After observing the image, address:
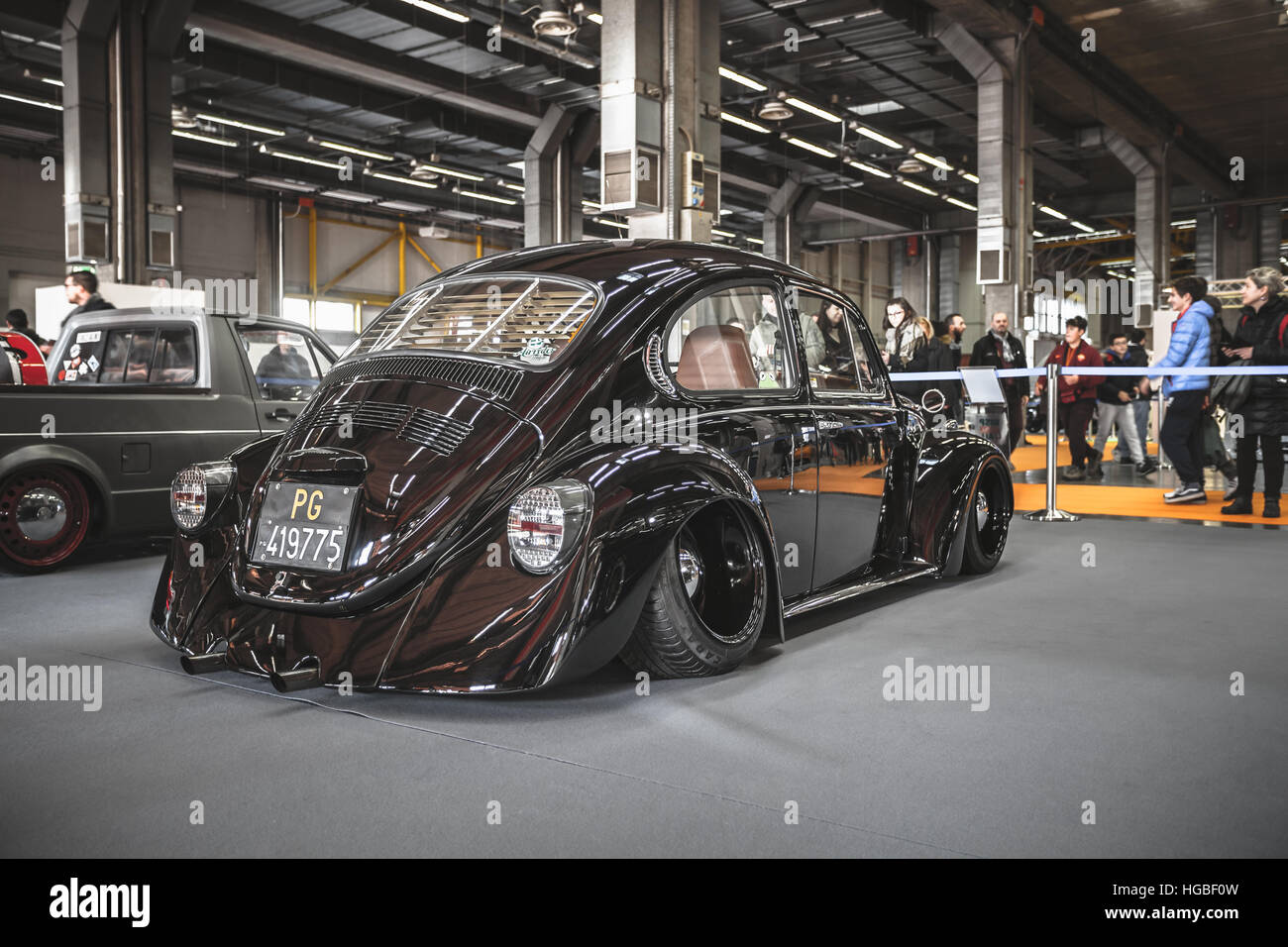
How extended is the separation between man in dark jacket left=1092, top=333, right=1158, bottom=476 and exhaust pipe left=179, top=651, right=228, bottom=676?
9.65m

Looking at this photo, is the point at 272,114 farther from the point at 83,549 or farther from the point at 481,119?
the point at 83,549

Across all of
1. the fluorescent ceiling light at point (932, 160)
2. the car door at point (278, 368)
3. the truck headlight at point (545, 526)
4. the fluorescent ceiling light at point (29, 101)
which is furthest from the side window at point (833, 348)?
the fluorescent ceiling light at point (932, 160)

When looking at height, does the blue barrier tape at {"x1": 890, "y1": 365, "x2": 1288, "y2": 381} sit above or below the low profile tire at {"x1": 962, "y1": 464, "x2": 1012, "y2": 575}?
above

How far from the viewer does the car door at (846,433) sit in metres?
4.13

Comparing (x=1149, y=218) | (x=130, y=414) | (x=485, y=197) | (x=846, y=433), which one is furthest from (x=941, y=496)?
(x=485, y=197)

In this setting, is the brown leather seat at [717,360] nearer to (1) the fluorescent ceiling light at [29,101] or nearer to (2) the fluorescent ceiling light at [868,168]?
(1) the fluorescent ceiling light at [29,101]

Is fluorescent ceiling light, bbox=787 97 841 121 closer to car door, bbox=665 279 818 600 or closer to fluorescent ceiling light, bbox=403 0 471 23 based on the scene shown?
fluorescent ceiling light, bbox=403 0 471 23

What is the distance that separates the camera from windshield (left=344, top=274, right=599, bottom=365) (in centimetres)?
349

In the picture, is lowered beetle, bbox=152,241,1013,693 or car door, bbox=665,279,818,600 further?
car door, bbox=665,279,818,600

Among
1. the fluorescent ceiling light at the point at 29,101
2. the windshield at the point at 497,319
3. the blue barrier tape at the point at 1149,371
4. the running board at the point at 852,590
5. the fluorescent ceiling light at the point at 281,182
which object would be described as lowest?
the running board at the point at 852,590

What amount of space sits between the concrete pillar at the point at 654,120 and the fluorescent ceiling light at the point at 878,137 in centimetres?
1057

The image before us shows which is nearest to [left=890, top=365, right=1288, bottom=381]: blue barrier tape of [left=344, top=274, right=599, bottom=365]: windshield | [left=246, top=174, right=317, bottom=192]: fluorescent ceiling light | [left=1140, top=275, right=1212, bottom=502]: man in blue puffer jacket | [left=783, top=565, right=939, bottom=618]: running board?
[left=1140, top=275, right=1212, bottom=502]: man in blue puffer jacket
